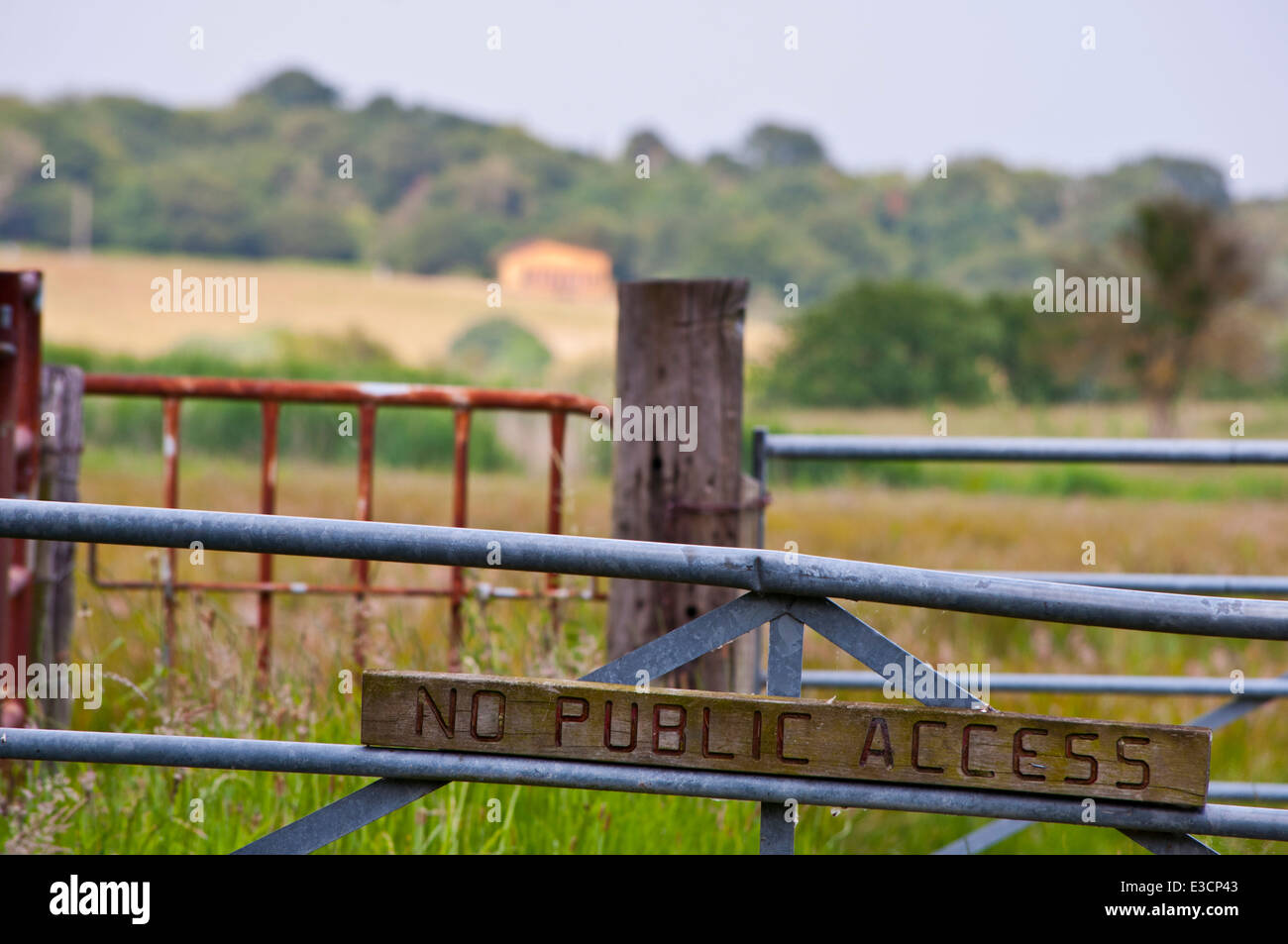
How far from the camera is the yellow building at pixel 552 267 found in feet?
188

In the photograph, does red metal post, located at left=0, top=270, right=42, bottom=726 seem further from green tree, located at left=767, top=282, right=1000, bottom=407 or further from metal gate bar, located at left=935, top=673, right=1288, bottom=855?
green tree, located at left=767, top=282, right=1000, bottom=407

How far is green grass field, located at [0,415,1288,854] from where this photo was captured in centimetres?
265

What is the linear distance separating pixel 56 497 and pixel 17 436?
340 millimetres

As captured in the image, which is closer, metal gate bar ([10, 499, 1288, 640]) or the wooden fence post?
metal gate bar ([10, 499, 1288, 640])

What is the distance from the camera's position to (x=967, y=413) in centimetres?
2494

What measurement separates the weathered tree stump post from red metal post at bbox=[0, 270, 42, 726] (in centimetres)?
143

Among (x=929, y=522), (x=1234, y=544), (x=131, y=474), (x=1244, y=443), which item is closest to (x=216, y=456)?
(x=131, y=474)

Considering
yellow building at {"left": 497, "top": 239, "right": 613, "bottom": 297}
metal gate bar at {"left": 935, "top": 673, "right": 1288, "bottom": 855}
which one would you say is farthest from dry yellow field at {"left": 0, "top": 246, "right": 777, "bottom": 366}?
metal gate bar at {"left": 935, "top": 673, "right": 1288, "bottom": 855}
